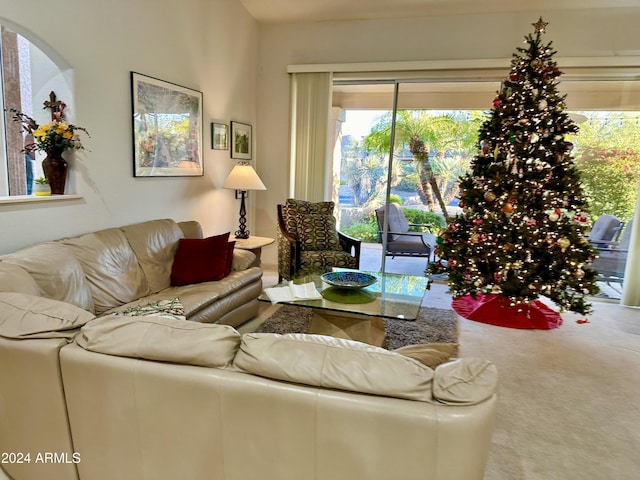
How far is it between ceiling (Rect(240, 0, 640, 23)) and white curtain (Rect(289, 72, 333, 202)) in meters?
0.64

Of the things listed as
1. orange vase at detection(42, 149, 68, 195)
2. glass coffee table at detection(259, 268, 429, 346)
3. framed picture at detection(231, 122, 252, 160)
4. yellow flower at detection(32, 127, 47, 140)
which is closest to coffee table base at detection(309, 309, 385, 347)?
glass coffee table at detection(259, 268, 429, 346)

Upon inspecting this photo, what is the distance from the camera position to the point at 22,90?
281cm

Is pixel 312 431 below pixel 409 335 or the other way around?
the other way around

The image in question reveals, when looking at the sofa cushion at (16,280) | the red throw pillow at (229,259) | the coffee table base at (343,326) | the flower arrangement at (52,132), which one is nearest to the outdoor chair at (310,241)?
the red throw pillow at (229,259)

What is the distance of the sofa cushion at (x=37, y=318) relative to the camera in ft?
4.62

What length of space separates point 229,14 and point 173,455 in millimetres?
4432

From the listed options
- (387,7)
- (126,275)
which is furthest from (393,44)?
(126,275)

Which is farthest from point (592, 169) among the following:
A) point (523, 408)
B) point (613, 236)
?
point (523, 408)

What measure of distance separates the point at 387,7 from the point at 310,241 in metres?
2.58

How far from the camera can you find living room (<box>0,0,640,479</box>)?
256 centimetres

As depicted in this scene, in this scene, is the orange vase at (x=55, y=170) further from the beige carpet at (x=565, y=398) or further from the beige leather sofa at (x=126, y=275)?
the beige carpet at (x=565, y=398)

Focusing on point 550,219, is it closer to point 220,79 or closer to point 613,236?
point 613,236

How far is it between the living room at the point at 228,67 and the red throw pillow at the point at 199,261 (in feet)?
1.73

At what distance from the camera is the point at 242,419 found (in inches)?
47.1
